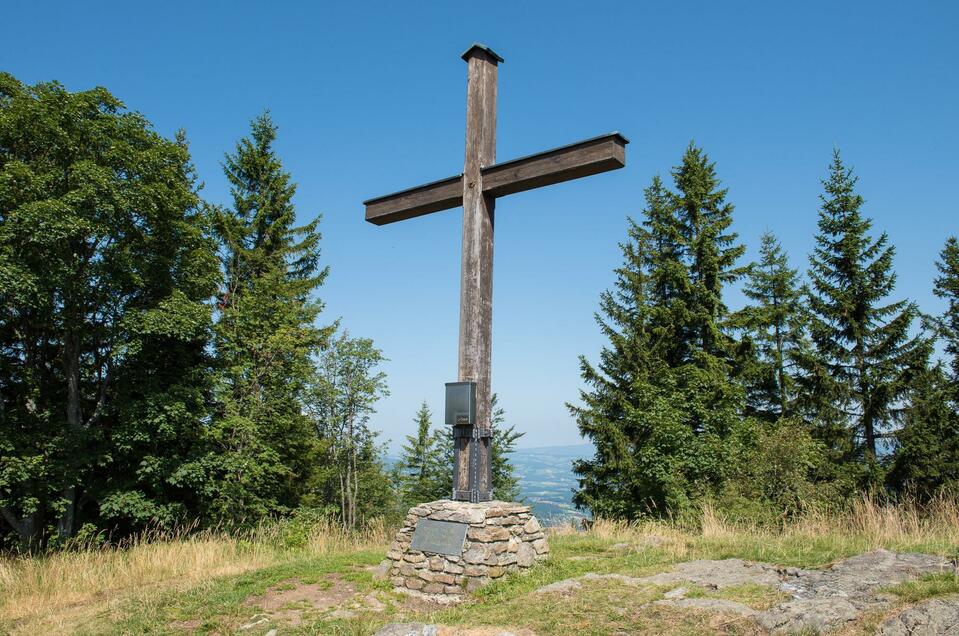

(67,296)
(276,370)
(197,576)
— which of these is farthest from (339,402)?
(197,576)

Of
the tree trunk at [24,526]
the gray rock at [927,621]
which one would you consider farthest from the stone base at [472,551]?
the tree trunk at [24,526]

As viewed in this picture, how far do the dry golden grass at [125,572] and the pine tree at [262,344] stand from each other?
5.68 metres

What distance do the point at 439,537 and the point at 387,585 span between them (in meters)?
0.91

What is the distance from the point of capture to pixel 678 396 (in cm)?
1734

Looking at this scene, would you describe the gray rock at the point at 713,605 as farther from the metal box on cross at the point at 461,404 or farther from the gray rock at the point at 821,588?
the metal box on cross at the point at 461,404

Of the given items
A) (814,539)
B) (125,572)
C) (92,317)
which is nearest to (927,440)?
(814,539)

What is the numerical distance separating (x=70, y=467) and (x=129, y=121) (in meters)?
7.93

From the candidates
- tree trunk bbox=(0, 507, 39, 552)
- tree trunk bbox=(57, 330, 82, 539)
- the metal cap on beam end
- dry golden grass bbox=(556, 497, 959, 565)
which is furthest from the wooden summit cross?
tree trunk bbox=(0, 507, 39, 552)

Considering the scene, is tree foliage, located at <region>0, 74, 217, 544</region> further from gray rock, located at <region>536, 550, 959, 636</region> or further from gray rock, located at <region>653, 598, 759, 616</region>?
gray rock, located at <region>653, 598, 759, 616</region>

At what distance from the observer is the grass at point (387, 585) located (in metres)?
4.70

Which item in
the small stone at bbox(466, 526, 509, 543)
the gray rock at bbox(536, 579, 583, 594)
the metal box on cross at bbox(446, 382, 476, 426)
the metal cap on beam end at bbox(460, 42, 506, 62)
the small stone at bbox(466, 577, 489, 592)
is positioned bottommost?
the small stone at bbox(466, 577, 489, 592)

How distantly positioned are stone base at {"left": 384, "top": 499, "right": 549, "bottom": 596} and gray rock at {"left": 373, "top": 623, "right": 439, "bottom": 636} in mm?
1445

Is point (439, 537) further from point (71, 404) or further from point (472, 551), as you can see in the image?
point (71, 404)

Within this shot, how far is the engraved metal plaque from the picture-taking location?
6379 millimetres
